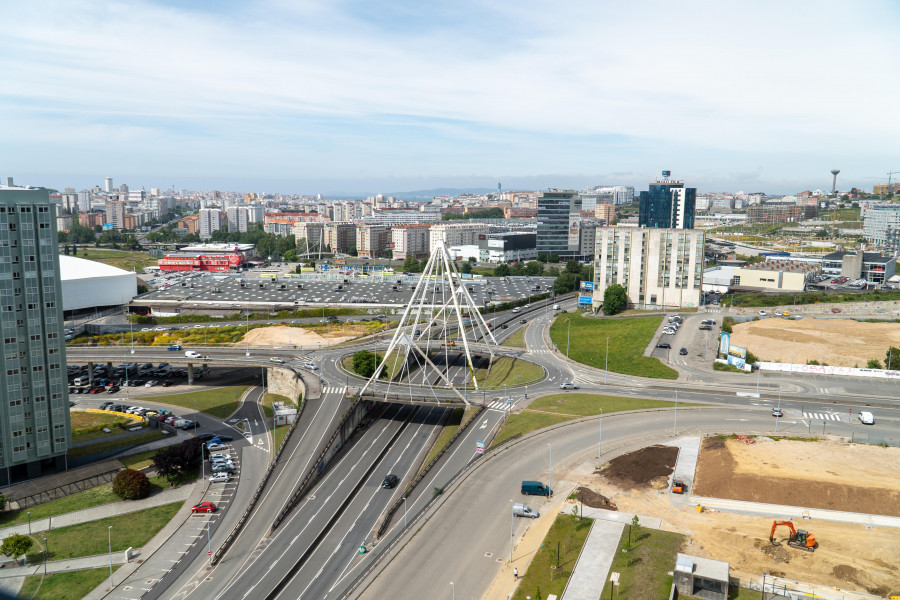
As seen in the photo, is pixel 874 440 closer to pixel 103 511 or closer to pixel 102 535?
pixel 102 535

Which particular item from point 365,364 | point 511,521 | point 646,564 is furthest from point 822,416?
point 365,364

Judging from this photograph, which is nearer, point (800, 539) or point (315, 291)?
point (800, 539)

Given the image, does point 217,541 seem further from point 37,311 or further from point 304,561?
point 37,311

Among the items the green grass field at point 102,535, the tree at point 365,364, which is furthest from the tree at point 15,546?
the tree at point 365,364

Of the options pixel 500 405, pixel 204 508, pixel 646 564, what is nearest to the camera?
pixel 646 564

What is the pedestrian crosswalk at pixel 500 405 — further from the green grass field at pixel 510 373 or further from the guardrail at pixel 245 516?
the guardrail at pixel 245 516
